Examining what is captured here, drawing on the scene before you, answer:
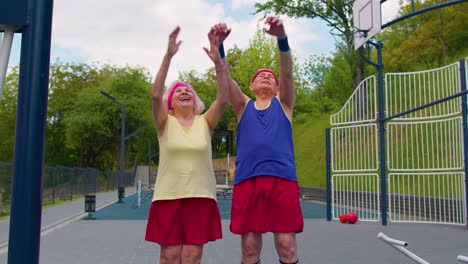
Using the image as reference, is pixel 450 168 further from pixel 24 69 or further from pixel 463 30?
pixel 463 30

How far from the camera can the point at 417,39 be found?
23.8 metres

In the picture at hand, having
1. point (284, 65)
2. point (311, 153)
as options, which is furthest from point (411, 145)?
point (311, 153)

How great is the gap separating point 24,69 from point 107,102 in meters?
42.0

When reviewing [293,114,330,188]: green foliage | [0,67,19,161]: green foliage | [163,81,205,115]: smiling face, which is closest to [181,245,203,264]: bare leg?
[163,81,205,115]: smiling face

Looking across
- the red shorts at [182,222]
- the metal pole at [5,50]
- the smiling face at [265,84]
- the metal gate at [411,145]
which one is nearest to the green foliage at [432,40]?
the metal gate at [411,145]

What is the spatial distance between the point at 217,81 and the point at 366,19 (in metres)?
7.04

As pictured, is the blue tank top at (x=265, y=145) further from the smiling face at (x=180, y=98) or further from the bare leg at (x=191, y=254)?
the bare leg at (x=191, y=254)

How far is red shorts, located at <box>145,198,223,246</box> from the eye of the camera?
2.90 m

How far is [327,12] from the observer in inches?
995

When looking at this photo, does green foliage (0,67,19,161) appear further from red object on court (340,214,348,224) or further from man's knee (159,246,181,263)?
man's knee (159,246,181,263)

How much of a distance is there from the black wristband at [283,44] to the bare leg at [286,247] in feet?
3.80

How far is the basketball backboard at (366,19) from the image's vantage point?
905 centimetres

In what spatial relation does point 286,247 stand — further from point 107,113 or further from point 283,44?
point 107,113

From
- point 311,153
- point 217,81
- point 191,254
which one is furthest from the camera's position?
A: point 311,153
